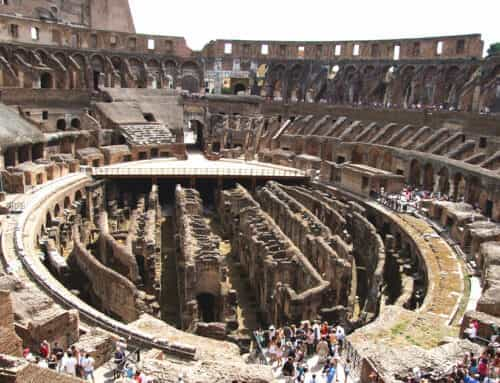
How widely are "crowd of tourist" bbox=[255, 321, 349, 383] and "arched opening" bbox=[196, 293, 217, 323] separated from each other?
18.8ft

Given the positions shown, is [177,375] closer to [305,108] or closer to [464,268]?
[464,268]

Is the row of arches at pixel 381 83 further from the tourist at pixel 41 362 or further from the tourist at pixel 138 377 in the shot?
the tourist at pixel 41 362

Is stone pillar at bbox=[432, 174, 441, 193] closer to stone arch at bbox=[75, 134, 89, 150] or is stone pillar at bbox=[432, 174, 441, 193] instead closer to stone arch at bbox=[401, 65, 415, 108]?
stone arch at bbox=[401, 65, 415, 108]

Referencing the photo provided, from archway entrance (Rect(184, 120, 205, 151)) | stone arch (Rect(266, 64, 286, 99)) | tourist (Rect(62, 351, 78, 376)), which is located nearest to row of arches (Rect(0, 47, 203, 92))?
archway entrance (Rect(184, 120, 205, 151))

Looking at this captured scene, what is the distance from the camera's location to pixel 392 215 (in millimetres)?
32594

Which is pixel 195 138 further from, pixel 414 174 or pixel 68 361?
pixel 68 361

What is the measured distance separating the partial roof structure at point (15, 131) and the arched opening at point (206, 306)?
21578 mm

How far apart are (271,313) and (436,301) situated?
6788 millimetres

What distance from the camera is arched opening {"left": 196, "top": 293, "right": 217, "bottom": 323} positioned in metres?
22.5

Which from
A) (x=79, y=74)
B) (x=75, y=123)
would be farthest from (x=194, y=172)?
(x=79, y=74)

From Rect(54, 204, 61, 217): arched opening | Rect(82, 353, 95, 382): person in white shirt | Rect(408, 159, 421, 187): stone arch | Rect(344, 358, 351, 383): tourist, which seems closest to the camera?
Rect(82, 353, 95, 382): person in white shirt

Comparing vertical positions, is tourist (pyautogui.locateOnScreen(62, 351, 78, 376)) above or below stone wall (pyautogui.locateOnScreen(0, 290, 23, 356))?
below

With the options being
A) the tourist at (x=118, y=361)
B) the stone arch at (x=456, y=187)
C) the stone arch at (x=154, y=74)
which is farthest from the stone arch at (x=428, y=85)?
the tourist at (x=118, y=361)

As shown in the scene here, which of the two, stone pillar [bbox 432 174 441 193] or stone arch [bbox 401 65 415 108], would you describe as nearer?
stone pillar [bbox 432 174 441 193]
